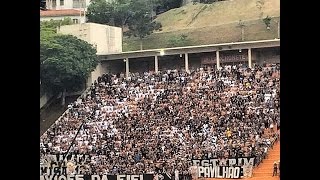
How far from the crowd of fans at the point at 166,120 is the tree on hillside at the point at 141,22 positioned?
0.56 m

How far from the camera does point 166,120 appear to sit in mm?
8227

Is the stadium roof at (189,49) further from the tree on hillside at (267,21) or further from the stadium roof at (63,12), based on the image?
the stadium roof at (63,12)

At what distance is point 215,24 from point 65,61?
2065mm

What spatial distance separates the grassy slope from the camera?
7844mm

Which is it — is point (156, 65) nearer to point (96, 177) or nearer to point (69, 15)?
point (69, 15)

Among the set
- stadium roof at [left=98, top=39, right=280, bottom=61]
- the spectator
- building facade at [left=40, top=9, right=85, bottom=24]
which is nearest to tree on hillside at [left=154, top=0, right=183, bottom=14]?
stadium roof at [left=98, top=39, right=280, bottom=61]

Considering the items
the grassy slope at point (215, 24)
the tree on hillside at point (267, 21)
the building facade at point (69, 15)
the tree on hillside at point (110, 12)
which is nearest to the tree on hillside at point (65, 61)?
the building facade at point (69, 15)

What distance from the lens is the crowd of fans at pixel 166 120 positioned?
26.1ft

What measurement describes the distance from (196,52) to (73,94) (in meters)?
1.74

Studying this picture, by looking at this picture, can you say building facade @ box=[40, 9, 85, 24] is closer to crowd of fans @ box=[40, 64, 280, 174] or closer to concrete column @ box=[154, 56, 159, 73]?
crowd of fans @ box=[40, 64, 280, 174]
